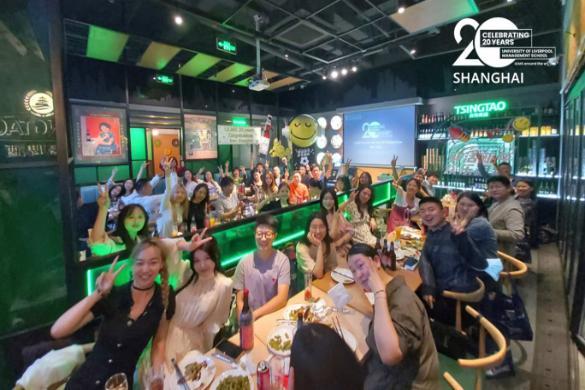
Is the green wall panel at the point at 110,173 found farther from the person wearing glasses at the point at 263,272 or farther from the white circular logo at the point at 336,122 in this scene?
the white circular logo at the point at 336,122

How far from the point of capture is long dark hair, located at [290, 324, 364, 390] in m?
1.01

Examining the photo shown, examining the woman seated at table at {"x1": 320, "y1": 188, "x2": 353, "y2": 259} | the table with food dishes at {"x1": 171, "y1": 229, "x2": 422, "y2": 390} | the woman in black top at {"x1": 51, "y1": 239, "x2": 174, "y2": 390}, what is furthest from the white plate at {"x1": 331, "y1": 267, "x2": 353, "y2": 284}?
the woman in black top at {"x1": 51, "y1": 239, "x2": 174, "y2": 390}

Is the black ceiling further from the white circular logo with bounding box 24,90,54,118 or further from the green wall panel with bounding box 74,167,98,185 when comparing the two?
the green wall panel with bounding box 74,167,98,185

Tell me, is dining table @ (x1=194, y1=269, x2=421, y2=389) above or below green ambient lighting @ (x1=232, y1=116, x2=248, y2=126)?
below

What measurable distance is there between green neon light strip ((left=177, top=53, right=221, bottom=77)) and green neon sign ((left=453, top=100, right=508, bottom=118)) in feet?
20.1

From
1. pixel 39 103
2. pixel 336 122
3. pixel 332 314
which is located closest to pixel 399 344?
pixel 332 314

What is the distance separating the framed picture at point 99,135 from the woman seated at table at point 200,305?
6.21 metres

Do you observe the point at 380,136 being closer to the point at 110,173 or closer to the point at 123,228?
the point at 123,228

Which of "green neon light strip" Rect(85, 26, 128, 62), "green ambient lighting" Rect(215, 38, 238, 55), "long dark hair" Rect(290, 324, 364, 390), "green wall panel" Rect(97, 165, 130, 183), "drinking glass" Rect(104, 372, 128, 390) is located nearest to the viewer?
"long dark hair" Rect(290, 324, 364, 390)

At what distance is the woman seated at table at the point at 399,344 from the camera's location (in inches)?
55.4

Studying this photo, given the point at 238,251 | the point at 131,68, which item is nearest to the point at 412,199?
the point at 238,251

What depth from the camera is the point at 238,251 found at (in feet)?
10.00

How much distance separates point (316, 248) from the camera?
9.44 feet

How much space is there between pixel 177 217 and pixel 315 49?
532 cm
